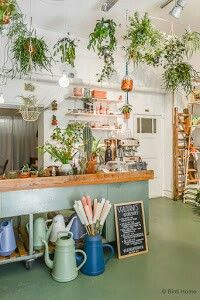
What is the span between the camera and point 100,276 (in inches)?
107

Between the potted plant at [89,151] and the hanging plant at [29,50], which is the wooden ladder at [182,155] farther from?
the hanging plant at [29,50]

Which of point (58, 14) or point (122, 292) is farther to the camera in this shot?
point (58, 14)

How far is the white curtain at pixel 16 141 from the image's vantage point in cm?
1012

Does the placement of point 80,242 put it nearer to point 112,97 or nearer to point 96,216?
point 96,216

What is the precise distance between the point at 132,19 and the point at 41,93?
2.58 metres

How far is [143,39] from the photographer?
4.16 meters

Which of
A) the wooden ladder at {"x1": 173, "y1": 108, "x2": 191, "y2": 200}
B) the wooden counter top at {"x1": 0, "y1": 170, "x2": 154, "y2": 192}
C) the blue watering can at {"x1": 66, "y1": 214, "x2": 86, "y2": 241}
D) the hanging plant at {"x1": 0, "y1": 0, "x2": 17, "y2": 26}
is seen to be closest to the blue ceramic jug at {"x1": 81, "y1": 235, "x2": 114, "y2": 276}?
the blue watering can at {"x1": 66, "y1": 214, "x2": 86, "y2": 241}

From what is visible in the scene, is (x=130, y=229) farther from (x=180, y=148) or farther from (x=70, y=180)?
(x=180, y=148)

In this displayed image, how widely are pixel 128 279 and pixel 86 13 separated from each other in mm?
4395

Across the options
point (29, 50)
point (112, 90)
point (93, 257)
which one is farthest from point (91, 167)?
point (112, 90)

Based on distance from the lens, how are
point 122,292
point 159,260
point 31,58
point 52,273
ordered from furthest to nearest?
point 31,58
point 159,260
point 52,273
point 122,292

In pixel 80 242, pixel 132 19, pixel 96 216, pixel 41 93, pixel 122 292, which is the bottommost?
pixel 122 292

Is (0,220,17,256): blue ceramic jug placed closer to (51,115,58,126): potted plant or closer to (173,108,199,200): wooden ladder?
(51,115,58,126): potted plant

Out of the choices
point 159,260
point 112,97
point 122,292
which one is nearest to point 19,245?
point 122,292
